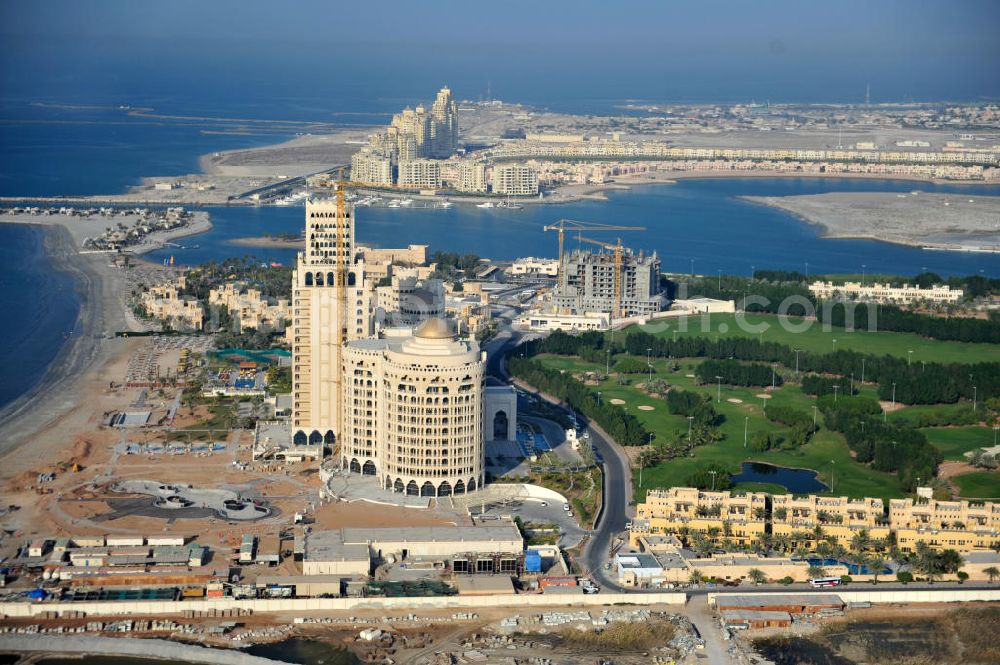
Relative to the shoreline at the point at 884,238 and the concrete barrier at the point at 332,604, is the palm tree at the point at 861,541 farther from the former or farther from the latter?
the shoreline at the point at 884,238

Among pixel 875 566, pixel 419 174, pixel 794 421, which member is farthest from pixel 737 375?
pixel 419 174

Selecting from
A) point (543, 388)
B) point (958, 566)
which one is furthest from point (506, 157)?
point (958, 566)

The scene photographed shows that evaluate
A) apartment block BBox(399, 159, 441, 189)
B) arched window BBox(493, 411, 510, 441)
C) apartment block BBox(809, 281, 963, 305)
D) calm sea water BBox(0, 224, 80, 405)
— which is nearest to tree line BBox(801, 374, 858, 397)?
arched window BBox(493, 411, 510, 441)

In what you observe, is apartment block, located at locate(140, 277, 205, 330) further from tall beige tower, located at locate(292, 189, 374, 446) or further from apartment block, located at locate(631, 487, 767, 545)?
apartment block, located at locate(631, 487, 767, 545)

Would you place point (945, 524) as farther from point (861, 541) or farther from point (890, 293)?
point (890, 293)

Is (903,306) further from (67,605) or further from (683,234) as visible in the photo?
(67,605)

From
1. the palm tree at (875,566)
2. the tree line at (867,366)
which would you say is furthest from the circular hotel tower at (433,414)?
the tree line at (867,366)
